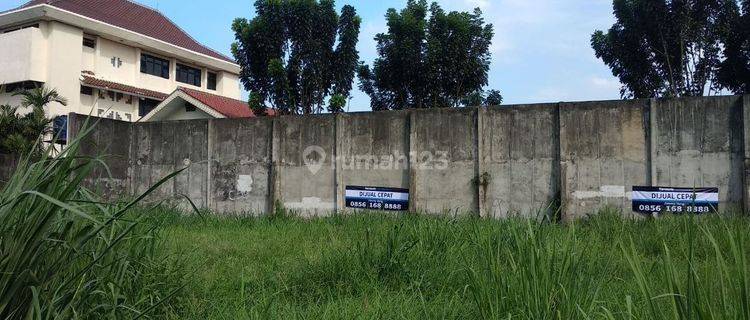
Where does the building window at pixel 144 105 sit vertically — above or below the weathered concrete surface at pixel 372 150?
above

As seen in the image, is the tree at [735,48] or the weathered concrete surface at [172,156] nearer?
the weathered concrete surface at [172,156]

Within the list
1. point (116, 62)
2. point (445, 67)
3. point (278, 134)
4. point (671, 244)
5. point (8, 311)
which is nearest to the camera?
point (8, 311)

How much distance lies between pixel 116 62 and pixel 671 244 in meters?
24.4

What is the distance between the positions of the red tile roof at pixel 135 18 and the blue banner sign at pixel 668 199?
22.9 metres

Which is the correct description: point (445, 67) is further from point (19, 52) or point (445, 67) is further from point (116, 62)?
point (19, 52)

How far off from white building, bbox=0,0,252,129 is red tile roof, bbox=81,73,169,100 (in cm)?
4

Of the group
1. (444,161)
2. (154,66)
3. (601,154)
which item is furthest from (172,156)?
(154,66)

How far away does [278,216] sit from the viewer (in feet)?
31.4

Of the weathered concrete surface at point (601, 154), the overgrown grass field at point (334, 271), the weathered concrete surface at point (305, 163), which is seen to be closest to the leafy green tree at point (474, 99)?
the weathered concrete surface at point (305, 163)

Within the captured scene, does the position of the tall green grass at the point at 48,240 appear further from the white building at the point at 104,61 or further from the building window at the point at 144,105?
the building window at the point at 144,105

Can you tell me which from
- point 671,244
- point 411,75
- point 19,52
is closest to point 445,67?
point 411,75

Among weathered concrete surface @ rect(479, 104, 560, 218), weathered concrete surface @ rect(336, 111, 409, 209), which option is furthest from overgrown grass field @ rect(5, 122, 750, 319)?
weathered concrete surface @ rect(336, 111, 409, 209)

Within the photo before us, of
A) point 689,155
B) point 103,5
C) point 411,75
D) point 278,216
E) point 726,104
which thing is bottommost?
point 278,216

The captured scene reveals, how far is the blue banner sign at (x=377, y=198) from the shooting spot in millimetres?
9359
